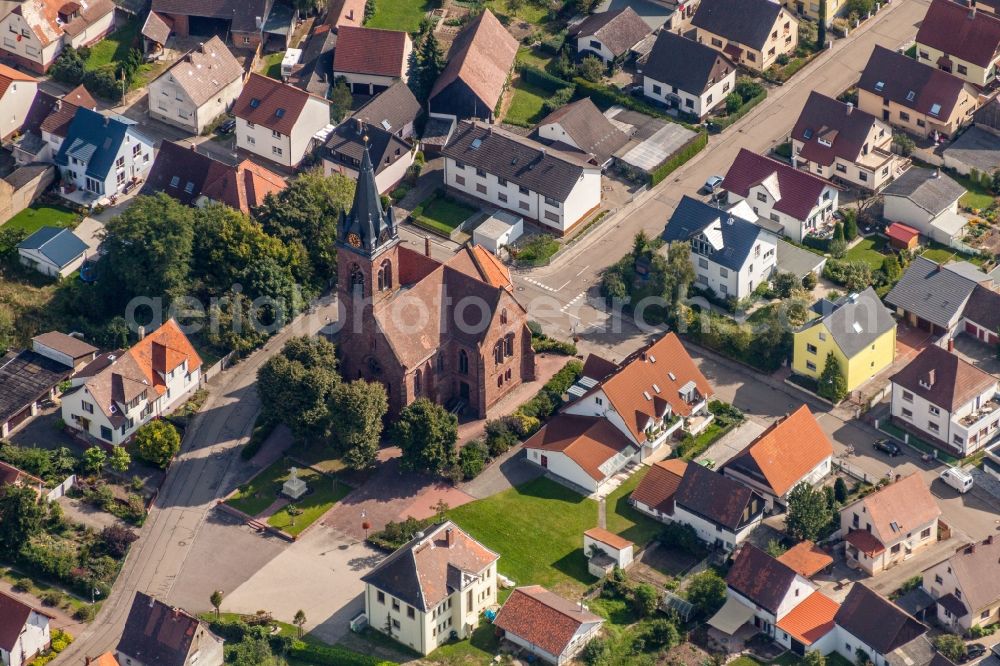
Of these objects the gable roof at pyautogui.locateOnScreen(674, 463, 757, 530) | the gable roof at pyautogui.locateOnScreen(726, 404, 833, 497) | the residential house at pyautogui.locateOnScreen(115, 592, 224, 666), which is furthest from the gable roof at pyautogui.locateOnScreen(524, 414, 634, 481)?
the residential house at pyautogui.locateOnScreen(115, 592, 224, 666)

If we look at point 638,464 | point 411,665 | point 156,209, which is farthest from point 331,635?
point 156,209

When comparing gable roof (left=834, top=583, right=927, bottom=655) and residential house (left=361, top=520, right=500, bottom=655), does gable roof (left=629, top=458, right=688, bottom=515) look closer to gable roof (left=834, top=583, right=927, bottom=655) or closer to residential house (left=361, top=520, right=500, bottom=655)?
residential house (left=361, top=520, right=500, bottom=655)

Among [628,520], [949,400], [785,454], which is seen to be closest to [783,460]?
[785,454]

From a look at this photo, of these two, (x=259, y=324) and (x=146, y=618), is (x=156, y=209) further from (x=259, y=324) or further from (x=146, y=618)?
(x=146, y=618)

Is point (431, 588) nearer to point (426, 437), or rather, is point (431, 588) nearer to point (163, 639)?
point (426, 437)

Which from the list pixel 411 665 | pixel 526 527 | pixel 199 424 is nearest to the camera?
pixel 411 665

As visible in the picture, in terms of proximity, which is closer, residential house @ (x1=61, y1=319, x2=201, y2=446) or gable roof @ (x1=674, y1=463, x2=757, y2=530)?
gable roof @ (x1=674, y1=463, x2=757, y2=530)
